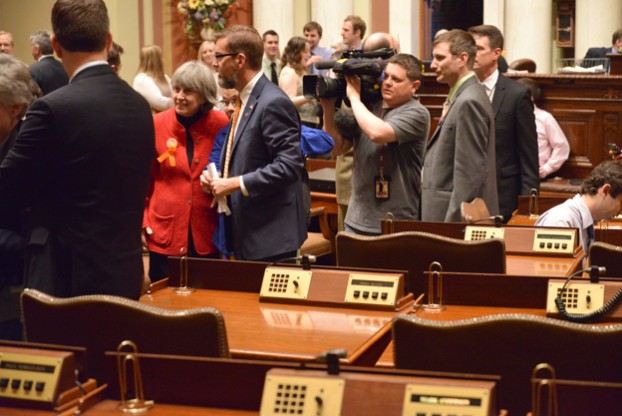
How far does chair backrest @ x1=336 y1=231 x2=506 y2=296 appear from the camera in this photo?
3461 mm

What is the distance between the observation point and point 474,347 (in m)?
2.32

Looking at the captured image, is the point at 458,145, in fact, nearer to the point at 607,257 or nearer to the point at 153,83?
the point at 607,257

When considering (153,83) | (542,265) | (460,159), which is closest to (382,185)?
(460,159)

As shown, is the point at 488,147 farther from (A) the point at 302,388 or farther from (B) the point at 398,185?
(A) the point at 302,388

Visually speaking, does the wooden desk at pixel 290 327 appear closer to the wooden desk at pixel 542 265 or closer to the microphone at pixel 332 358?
the microphone at pixel 332 358

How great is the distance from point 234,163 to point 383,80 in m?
0.94

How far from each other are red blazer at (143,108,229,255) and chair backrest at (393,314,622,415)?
1.87m

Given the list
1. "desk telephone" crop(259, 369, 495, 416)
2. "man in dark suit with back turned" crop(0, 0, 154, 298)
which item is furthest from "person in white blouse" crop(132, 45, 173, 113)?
"desk telephone" crop(259, 369, 495, 416)

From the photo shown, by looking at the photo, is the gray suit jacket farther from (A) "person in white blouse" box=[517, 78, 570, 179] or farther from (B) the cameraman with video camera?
(A) "person in white blouse" box=[517, 78, 570, 179]

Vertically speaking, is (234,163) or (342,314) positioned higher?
(234,163)

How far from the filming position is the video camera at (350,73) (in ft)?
14.7

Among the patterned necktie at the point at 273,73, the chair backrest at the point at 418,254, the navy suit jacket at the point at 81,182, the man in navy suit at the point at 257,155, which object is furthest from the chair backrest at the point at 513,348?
the patterned necktie at the point at 273,73

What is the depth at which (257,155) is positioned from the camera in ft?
12.9

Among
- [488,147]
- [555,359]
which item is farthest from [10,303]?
[488,147]
